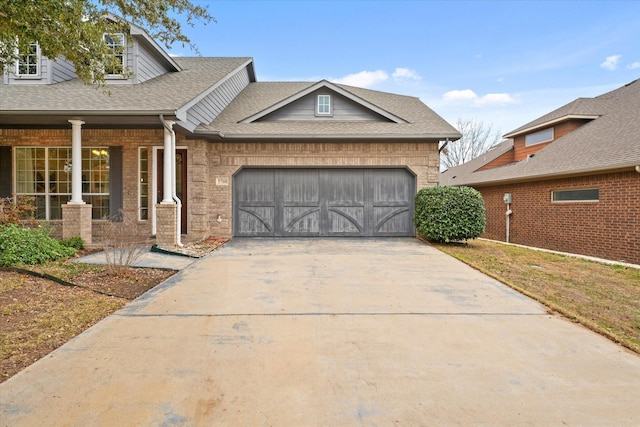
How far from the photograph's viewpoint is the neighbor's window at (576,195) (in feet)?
34.0

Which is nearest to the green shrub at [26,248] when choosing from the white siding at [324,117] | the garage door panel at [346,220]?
the garage door panel at [346,220]

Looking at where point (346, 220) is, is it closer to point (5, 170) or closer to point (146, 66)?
point (146, 66)

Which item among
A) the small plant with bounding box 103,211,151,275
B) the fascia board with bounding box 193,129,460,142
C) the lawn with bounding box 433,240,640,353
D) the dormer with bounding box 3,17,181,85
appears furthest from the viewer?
the fascia board with bounding box 193,129,460,142

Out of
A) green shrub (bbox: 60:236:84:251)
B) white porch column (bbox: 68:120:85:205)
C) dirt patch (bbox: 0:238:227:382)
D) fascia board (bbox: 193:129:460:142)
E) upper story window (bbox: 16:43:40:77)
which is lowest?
dirt patch (bbox: 0:238:227:382)

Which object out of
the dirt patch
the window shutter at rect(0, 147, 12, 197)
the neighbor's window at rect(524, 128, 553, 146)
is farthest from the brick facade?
the neighbor's window at rect(524, 128, 553, 146)

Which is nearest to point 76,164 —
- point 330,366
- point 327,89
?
point 327,89

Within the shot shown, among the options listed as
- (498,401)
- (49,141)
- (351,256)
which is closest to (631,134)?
(351,256)

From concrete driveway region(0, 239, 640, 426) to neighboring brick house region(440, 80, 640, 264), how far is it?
6704 millimetres

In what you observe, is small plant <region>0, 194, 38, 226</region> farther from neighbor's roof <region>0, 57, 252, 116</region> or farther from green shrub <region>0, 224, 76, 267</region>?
neighbor's roof <region>0, 57, 252, 116</region>

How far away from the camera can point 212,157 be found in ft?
36.3

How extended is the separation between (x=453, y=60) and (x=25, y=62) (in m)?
24.9

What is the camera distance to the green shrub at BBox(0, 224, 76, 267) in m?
A: 6.55

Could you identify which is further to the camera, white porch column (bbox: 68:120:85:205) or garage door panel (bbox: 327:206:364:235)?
garage door panel (bbox: 327:206:364:235)

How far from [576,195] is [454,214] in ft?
14.8
